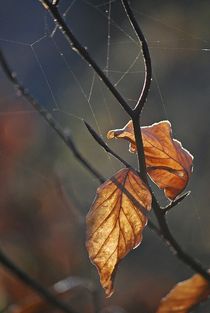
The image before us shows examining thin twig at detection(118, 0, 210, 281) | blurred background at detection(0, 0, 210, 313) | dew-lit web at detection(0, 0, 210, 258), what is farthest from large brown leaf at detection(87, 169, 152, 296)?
dew-lit web at detection(0, 0, 210, 258)

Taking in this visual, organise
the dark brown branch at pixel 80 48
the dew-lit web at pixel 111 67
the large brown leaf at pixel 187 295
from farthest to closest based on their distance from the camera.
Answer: the dew-lit web at pixel 111 67 → the large brown leaf at pixel 187 295 → the dark brown branch at pixel 80 48

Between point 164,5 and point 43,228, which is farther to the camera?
point 164,5

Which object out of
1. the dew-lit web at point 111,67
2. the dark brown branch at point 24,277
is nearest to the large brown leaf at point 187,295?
the dark brown branch at point 24,277

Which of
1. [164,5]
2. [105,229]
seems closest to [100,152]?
[164,5]

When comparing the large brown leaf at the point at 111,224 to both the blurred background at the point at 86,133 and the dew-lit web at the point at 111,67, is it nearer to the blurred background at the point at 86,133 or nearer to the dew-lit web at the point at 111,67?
the blurred background at the point at 86,133

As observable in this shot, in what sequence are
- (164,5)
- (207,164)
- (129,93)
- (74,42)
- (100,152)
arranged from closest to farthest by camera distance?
(74,42), (207,164), (100,152), (129,93), (164,5)

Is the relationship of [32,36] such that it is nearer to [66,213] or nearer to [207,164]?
[207,164]

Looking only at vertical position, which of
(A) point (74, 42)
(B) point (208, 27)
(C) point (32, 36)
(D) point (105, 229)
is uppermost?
(A) point (74, 42)
